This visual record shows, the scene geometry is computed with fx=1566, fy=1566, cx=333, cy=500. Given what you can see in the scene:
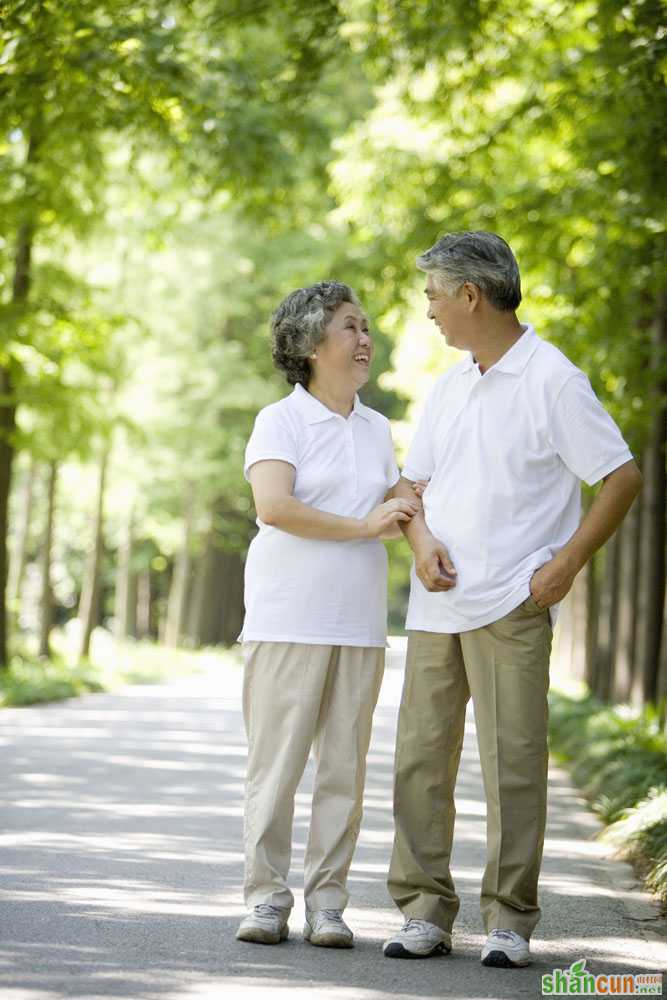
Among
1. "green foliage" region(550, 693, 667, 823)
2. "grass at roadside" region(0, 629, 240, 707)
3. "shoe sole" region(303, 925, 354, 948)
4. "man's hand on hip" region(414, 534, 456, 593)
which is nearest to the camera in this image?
"man's hand on hip" region(414, 534, 456, 593)

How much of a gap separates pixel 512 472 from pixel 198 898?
7.73 ft

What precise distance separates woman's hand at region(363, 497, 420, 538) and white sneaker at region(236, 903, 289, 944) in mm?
1378

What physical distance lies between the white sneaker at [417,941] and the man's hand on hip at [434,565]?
46.4 inches

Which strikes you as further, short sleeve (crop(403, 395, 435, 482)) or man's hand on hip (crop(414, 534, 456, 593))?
short sleeve (crop(403, 395, 435, 482))

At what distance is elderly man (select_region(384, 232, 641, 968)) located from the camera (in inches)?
211

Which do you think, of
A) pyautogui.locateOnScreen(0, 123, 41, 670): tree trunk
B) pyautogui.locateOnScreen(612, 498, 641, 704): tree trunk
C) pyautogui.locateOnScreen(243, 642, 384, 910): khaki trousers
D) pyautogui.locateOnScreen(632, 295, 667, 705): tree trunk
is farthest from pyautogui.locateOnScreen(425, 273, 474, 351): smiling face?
pyautogui.locateOnScreen(0, 123, 41, 670): tree trunk

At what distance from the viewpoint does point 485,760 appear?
18.0 feet

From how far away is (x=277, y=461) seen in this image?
5.64 m

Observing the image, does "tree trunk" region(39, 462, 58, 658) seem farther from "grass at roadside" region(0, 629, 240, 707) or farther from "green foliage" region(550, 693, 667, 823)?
"green foliage" region(550, 693, 667, 823)

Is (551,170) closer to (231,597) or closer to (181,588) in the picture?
(181,588)

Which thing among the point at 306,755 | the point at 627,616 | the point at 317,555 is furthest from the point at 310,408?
the point at 627,616

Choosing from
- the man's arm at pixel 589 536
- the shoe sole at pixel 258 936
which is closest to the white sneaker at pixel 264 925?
the shoe sole at pixel 258 936

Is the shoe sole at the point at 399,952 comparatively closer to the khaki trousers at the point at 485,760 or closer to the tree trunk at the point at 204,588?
the khaki trousers at the point at 485,760

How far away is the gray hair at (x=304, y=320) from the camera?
5.79 metres
